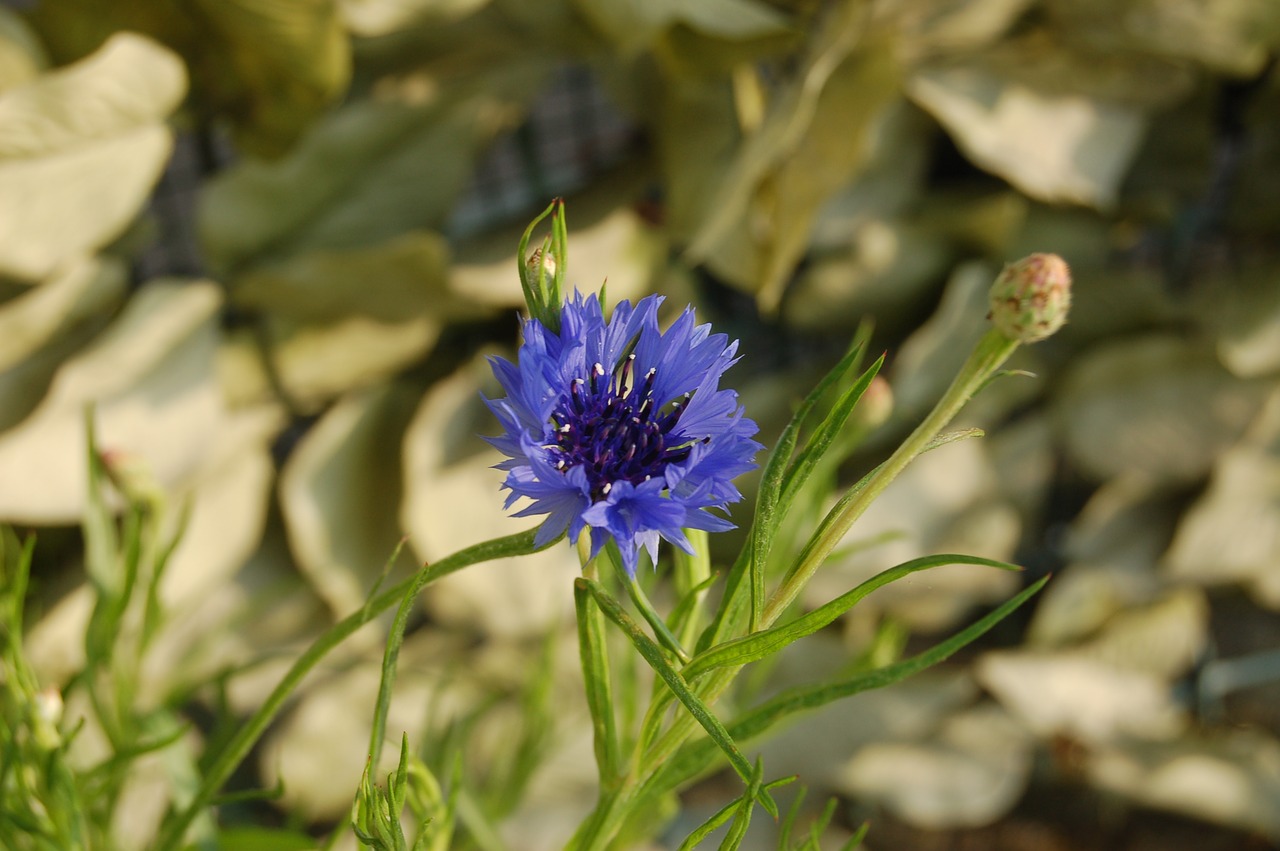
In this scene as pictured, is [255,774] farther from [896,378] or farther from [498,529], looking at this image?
[896,378]

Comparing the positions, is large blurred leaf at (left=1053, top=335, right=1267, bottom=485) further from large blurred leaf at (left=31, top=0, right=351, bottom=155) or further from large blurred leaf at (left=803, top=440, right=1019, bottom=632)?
large blurred leaf at (left=31, top=0, right=351, bottom=155)

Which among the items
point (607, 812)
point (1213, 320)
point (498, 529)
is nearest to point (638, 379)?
point (607, 812)

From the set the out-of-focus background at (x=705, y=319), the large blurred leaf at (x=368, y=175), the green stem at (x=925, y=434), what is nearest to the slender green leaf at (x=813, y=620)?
the green stem at (x=925, y=434)

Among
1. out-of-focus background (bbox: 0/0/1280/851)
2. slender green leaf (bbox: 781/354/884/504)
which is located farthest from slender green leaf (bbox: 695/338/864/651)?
out-of-focus background (bbox: 0/0/1280/851)

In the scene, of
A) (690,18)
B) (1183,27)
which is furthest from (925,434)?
(1183,27)

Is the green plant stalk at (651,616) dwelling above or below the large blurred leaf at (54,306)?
above

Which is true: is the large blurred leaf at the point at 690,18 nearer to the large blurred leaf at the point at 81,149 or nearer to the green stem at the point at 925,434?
the large blurred leaf at the point at 81,149
